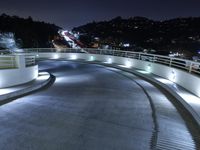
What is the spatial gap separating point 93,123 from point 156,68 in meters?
9.42

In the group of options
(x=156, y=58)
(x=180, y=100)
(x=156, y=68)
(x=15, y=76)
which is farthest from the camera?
(x=156, y=58)

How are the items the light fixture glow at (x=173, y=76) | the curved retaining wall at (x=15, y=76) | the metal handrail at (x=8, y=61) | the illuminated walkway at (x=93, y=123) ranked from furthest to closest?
the light fixture glow at (x=173, y=76), the metal handrail at (x=8, y=61), the curved retaining wall at (x=15, y=76), the illuminated walkway at (x=93, y=123)

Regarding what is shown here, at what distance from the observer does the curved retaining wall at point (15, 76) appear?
1047cm

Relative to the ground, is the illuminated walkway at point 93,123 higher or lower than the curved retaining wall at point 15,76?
lower

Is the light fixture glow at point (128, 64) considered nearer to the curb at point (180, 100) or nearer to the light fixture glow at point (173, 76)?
the curb at point (180, 100)

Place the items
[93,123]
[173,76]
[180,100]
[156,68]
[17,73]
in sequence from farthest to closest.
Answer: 1. [156,68]
2. [173,76]
3. [17,73]
4. [180,100]
5. [93,123]

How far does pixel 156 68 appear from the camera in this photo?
47.6 ft

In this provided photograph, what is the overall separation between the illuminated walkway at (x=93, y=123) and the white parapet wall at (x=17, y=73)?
2.13 metres

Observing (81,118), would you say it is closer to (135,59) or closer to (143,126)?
(143,126)

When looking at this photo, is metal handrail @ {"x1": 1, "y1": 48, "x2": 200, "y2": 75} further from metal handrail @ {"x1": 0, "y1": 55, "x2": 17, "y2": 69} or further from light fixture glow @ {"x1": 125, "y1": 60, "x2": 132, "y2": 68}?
metal handrail @ {"x1": 0, "y1": 55, "x2": 17, "y2": 69}

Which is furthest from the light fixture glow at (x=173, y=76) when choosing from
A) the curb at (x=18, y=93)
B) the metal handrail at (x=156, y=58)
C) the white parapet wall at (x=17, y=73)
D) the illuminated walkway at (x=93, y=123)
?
the white parapet wall at (x=17, y=73)

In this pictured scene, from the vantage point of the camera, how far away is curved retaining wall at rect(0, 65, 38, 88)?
10469 mm

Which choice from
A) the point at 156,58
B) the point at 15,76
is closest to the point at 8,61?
the point at 15,76

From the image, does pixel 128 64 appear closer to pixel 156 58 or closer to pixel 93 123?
pixel 156 58
